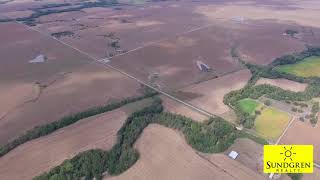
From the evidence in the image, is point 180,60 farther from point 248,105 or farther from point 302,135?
point 302,135

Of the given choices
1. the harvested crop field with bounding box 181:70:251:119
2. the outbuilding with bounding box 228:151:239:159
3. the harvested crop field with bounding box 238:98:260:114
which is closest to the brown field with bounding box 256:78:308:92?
the harvested crop field with bounding box 181:70:251:119

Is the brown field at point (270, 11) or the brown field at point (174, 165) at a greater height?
the brown field at point (270, 11)

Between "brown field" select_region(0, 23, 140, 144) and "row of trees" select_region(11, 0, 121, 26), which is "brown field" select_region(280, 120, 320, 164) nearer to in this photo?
"brown field" select_region(0, 23, 140, 144)

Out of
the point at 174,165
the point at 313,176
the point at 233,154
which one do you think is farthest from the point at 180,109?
the point at 313,176

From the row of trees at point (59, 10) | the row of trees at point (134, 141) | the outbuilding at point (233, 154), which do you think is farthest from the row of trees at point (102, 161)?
the row of trees at point (59, 10)

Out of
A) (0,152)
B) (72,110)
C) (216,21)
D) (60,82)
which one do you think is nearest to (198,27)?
(216,21)

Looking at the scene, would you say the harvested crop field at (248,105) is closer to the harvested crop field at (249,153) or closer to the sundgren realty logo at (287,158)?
the harvested crop field at (249,153)
